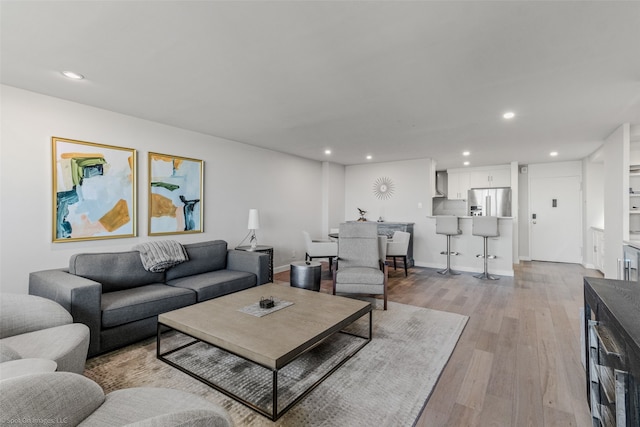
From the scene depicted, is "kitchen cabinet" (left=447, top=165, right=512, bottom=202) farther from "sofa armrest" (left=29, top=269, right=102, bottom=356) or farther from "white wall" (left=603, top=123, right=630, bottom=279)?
"sofa armrest" (left=29, top=269, right=102, bottom=356)

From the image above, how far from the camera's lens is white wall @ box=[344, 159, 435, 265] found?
638 cm

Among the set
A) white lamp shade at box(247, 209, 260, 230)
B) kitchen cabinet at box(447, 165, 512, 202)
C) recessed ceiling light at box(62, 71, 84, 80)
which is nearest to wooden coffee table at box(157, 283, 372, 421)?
white lamp shade at box(247, 209, 260, 230)

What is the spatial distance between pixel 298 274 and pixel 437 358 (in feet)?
5.77

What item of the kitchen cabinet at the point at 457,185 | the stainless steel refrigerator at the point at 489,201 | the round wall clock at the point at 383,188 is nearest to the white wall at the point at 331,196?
the round wall clock at the point at 383,188

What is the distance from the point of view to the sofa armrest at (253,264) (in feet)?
12.1

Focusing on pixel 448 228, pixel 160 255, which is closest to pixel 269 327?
pixel 160 255

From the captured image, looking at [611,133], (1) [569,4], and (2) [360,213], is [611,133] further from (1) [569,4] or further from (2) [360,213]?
(2) [360,213]

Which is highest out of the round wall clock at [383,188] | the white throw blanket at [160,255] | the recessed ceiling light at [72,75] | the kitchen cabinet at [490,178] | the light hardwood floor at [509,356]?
the recessed ceiling light at [72,75]

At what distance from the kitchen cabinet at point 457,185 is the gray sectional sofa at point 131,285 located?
5784 mm

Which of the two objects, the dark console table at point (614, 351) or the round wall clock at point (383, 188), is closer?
the dark console table at point (614, 351)

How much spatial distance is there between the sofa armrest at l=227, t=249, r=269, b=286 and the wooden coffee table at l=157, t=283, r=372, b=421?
0.90m

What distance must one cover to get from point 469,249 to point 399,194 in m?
1.83

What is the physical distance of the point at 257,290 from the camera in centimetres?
297

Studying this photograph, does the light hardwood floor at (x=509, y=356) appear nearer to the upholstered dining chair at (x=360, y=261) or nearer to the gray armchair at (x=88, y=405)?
the upholstered dining chair at (x=360, y=261)
